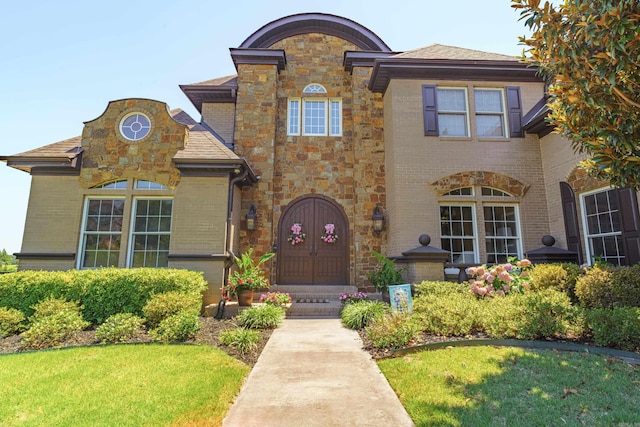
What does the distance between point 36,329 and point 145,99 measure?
6.08 meters

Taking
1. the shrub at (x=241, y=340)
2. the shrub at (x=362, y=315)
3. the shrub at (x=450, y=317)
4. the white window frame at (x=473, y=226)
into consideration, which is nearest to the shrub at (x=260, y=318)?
the shrub at (x=241, y=340)

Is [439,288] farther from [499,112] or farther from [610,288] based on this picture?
[499,112]

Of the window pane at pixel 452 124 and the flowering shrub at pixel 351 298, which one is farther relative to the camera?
the window pane at pixel 452 124

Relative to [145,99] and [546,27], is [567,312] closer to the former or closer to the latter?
[546,27]

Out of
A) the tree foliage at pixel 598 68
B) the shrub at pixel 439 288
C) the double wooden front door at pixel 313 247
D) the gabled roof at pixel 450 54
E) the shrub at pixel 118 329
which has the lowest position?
the shrub at pixel 118 329

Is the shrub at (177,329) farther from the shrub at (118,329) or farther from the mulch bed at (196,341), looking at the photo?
the shrub at (118,329)

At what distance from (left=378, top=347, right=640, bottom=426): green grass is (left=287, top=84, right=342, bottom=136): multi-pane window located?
817 cm

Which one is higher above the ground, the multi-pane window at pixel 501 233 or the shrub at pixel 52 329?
the multi-pane window at pixel 501 233

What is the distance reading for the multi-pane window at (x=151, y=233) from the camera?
29.0ft

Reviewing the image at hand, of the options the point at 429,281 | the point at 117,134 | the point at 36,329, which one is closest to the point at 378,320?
the point at 429,281

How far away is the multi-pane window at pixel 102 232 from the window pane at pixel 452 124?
917 centimetres

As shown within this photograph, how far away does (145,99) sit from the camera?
915 cm

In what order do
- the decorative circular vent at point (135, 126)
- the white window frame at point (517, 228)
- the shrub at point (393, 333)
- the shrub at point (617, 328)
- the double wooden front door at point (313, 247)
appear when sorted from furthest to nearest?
the double wooden front door at point (313, 247), the white window frame at point (517, 228), the decorative circular vent at point (135, 126), the shrub at point (393, 333), the shrub at point (617, 328)

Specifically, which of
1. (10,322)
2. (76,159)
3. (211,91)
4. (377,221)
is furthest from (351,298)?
(211,91)
